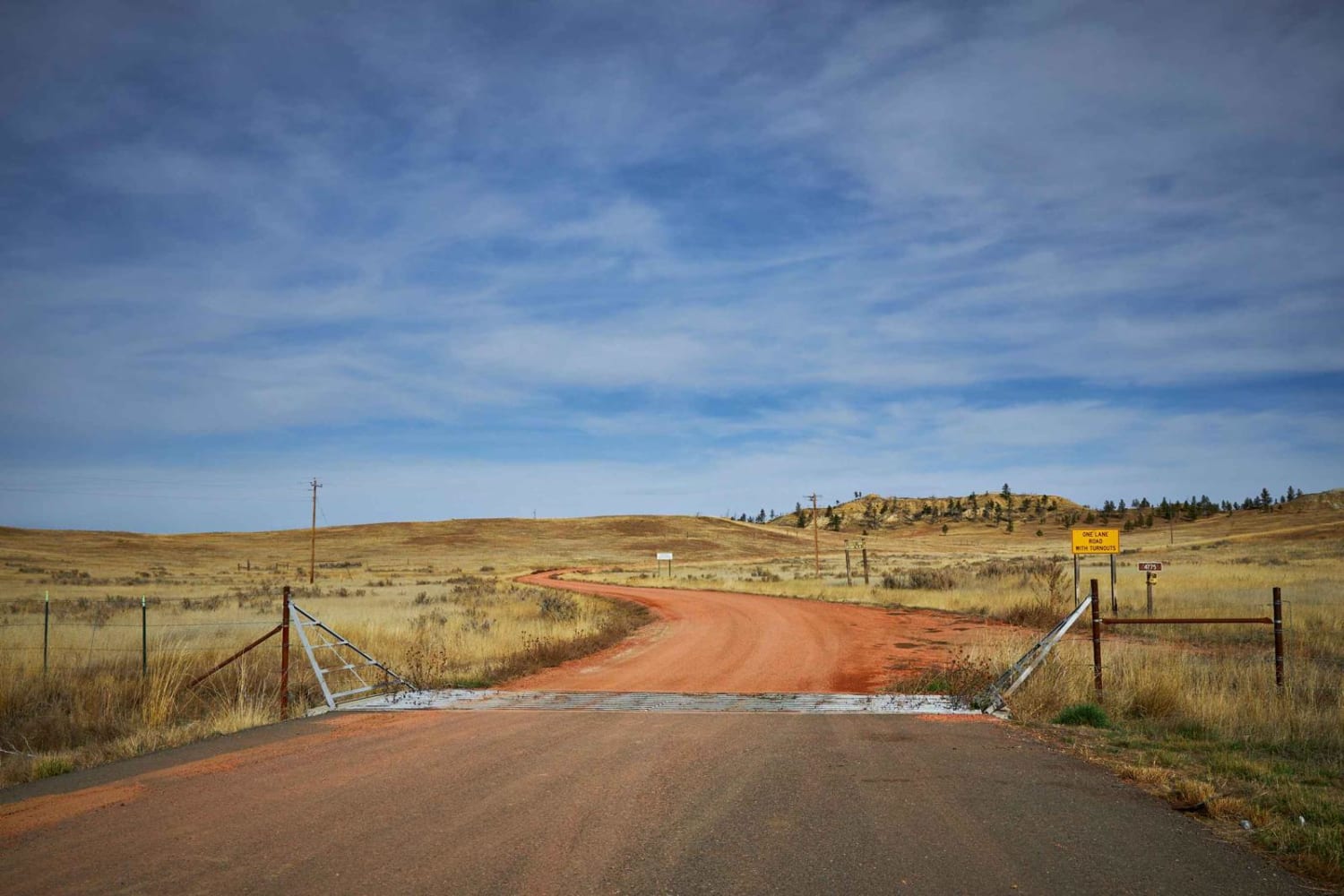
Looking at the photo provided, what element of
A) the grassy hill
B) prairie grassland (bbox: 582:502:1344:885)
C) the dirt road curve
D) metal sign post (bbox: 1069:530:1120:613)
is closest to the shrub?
A: prairie grassland (bbox: 582:502:1344:885)

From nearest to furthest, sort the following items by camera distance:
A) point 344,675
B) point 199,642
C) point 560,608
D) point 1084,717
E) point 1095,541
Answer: point 1084,717
point 344,675
point 199,642
point 1095,541
point 560,608

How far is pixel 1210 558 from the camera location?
5209 cm

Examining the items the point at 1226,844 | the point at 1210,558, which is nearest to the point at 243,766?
the point at 1226,844

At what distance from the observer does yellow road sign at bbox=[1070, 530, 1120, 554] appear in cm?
2117

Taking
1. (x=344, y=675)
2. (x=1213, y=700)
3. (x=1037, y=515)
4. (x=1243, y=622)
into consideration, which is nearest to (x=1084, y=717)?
(x=1213, y=700)

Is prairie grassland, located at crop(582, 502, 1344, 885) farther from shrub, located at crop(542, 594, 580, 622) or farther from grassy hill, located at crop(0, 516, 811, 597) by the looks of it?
grassy hill, located at crop(0, 516, 811, 597)

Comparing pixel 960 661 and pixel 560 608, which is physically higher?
pixel 960 661

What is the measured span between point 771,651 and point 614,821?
13.0 meters

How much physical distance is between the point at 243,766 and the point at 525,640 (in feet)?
35.7

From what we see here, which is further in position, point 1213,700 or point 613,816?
point 1213,700

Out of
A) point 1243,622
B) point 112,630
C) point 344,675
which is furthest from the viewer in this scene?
point 112,630

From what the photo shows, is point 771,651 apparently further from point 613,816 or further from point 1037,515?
point 1037,515

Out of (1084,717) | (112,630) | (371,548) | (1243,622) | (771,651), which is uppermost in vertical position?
(1243,622)

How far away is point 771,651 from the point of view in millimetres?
19156
